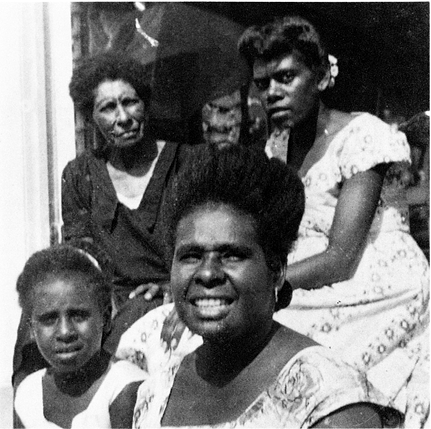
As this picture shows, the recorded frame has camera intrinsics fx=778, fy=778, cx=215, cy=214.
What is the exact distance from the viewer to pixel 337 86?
7.21 feet

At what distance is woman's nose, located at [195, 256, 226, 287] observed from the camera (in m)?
1.45

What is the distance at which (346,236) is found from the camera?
191 cm

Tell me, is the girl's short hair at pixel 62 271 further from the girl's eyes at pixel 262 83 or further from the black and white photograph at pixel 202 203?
the girl's eyes at pixel 262 83

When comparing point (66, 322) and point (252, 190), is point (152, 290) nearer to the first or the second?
point (66, 322)

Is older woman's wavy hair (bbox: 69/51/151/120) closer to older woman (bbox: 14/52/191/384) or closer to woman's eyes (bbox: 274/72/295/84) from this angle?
older woman (bbox: 14/52/191/384)

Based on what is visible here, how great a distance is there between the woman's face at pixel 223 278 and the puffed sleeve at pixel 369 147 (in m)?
0.57

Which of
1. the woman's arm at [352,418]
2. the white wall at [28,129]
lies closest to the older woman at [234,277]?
the woman's arm at [352,418]

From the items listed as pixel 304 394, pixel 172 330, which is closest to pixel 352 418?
pixel 304 394

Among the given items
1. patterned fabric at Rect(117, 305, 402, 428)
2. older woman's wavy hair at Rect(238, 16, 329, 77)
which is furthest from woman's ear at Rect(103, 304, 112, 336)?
older woman's wavy hair at Rect(238, 16, 329, 77)

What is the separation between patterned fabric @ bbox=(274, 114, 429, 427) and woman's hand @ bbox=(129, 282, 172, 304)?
316 millimetres

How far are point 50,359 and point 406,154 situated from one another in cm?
102

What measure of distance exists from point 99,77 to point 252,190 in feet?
2.81

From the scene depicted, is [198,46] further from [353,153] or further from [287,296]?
[287,296]

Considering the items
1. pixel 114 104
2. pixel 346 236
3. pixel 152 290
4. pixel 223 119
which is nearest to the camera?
pixel 346 236
